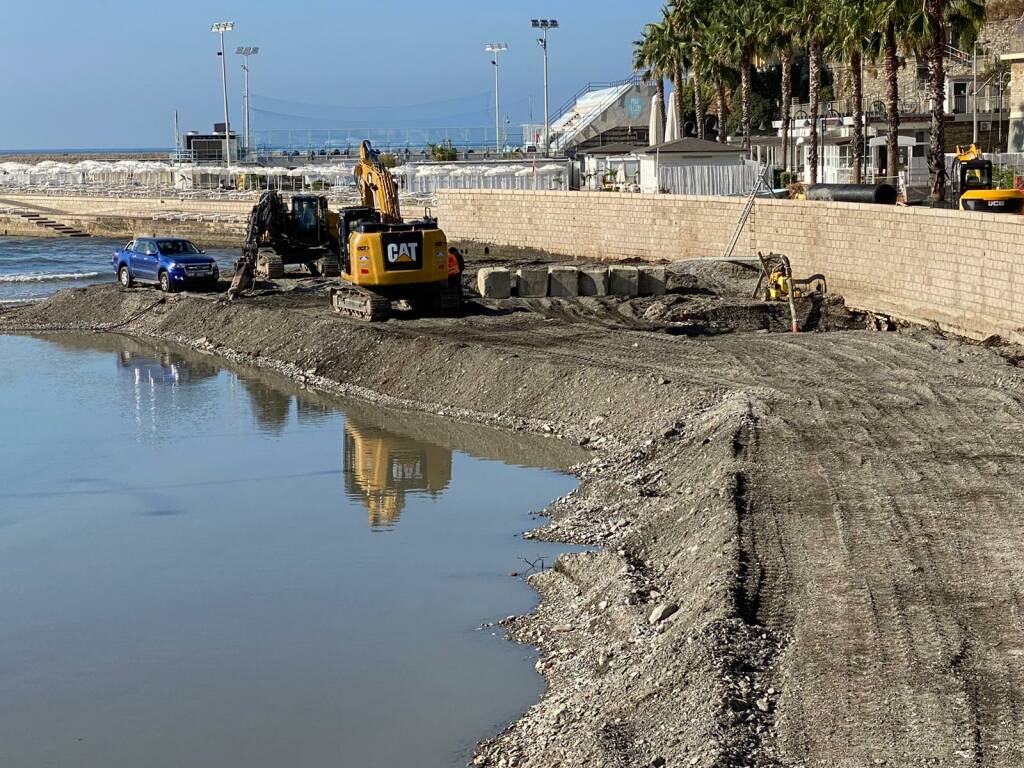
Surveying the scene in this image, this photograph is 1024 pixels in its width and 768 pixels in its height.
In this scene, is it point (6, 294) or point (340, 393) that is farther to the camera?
point (6, 294)

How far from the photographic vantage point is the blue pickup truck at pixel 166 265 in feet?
130

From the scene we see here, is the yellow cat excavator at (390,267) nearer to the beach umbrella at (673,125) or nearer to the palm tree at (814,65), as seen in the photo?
the palm tree at (814,65)

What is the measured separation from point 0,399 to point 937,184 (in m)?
25.3

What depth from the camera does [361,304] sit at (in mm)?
31703

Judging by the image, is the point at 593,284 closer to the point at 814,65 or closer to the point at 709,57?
the point at 814,65

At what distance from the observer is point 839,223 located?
32.4 metres

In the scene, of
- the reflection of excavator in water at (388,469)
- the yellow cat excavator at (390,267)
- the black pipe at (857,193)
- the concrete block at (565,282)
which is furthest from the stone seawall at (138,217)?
the reflection of excavator in water at (388,469)

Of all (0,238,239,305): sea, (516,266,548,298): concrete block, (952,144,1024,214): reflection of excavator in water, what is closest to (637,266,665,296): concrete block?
(516,266,548,298): concrete block

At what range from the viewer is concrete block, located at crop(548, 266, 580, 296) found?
33562mm

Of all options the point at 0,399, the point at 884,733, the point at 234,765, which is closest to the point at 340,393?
the point at 0,399

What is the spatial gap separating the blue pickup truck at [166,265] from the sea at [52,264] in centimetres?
713

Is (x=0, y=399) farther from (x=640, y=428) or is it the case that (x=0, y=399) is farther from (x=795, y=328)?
(x=795, y=328)

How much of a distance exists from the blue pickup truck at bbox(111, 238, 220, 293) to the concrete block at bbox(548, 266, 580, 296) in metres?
11.6

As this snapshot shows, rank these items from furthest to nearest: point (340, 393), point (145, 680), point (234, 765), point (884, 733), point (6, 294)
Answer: point (6, 294) < point (340, 393) < point (145, 680) < point (234, 765) < point (884, 733)
